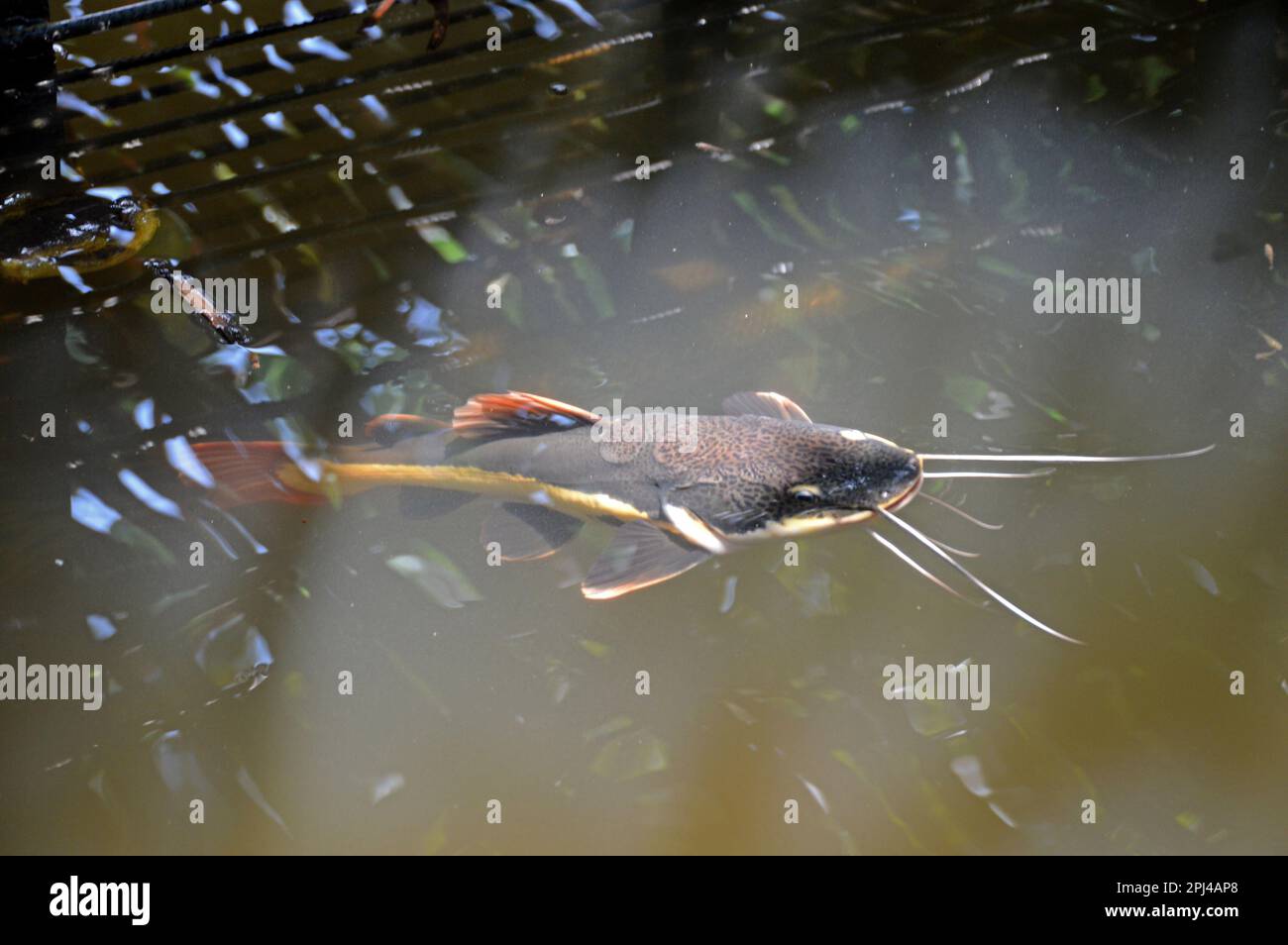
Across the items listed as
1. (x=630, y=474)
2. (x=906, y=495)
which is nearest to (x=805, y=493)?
(x=906, y=495)

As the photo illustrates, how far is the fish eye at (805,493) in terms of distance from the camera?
3094 mm

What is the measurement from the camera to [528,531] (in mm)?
3395

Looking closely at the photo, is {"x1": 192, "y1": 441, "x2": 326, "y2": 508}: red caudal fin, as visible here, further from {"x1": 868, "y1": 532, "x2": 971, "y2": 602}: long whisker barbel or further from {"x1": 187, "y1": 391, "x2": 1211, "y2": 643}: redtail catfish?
{"x1": 868, "y1": 532, "x2": 971, "y2": 602}: long whisker barbel

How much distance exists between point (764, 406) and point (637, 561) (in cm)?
74

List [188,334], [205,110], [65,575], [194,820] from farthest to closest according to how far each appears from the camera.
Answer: [205,110], [188,334], [65,575], [194,820]

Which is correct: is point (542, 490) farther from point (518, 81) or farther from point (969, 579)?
point (518, 81)

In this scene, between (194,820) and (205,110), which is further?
(205,110)

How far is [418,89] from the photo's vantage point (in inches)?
169

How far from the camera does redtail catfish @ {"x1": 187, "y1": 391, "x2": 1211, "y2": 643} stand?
3.12 m

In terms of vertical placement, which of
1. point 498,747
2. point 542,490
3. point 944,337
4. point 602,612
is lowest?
point 498,747

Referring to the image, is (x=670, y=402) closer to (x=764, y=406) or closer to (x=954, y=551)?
(x=764, y=406)

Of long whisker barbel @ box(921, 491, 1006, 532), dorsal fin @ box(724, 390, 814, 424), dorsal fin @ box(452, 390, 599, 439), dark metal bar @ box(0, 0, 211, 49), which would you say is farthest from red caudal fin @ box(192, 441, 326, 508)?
long whisker barbel @ box(921, 491, 1006, 532)

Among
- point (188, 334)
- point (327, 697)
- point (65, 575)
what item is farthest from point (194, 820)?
point (188, 334)

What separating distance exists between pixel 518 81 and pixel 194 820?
3.24 metres
